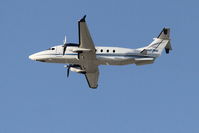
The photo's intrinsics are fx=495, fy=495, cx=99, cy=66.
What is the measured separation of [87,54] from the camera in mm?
56781

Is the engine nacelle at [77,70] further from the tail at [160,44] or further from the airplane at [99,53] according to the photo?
the tail at [160,44]

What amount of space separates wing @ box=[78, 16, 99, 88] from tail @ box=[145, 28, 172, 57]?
6453 millimetres

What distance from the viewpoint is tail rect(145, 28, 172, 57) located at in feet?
189

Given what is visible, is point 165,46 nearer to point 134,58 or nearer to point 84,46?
point 134,58

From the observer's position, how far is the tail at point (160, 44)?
57.7 m

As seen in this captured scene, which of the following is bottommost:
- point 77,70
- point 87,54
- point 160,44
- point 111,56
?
point 77,70

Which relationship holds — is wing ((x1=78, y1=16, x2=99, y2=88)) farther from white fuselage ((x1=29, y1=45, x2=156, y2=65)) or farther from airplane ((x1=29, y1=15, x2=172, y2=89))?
white fuselage ((x1=29, y1=45, x2=156, y2=65))


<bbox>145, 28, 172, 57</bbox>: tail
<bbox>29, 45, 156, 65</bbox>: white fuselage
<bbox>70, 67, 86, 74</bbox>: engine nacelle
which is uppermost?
<bbox>145, 28, 172, 57</bbox>: tail

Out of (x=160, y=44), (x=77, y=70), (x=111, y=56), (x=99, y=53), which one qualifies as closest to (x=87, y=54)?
(x=99, y=53)

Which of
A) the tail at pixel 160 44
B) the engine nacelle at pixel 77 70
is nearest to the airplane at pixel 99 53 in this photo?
the tail at pixel 160 44

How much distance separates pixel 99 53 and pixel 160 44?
7.23 m

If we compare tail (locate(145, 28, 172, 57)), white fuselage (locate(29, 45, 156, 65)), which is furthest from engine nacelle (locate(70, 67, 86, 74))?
tail (locate(145, 28, 172, 57))

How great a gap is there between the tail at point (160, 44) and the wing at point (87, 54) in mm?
6453

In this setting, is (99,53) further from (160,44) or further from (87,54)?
(160,44)
